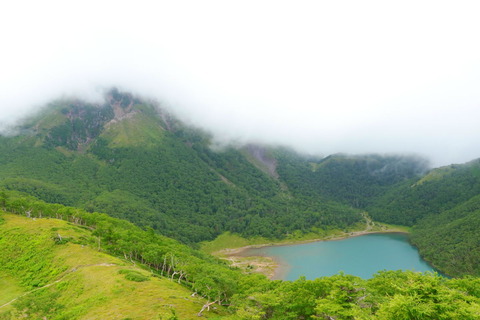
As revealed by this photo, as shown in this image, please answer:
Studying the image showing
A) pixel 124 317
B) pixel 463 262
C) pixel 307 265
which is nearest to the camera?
pixel 124 317

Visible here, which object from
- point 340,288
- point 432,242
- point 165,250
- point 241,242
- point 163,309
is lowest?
point 241,242

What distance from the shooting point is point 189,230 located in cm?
19050

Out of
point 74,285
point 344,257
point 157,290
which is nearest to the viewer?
point 157,290

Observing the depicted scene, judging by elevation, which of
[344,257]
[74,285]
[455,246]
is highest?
[74,285]

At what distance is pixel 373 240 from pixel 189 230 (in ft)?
481

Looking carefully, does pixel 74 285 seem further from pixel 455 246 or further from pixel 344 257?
pixel 455 246

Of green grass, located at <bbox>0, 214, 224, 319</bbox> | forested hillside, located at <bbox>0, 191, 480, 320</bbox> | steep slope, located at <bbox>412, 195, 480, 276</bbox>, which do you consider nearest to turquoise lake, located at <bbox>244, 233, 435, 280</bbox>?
steep slope, located at <bbox>412, 195, 480, 276</bbox>

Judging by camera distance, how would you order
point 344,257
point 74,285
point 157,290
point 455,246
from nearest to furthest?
point 157,290 < point 74,285 < point 455,246 < point 344,257

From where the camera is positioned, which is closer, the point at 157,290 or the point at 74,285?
the point at 157,290

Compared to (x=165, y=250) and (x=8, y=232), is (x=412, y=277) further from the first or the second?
(x=8, y=232)

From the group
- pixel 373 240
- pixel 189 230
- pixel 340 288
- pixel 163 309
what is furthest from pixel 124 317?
pixel 373 240

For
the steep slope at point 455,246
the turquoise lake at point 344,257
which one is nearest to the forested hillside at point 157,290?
the turquoise lake at point 344,257

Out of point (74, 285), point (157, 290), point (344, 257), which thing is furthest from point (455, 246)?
point (74, 285)

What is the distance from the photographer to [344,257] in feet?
509
